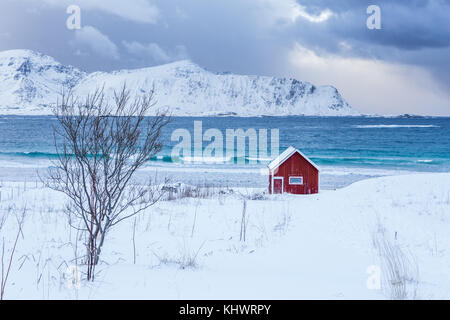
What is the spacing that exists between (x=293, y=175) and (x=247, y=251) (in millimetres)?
10221

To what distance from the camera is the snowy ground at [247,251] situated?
421 cm

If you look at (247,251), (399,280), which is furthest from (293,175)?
(399,280)

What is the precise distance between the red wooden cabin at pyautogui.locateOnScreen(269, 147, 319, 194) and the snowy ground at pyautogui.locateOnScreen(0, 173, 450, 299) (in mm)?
5004

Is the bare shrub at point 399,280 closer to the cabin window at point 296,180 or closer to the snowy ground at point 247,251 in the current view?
the snowy ground at point 247,251

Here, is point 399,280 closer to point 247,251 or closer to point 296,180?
point 247,251

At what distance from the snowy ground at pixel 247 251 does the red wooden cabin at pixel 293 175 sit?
5.00 m

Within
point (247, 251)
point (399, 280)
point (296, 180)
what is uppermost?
point (296, 180)

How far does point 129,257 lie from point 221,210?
13.0ft

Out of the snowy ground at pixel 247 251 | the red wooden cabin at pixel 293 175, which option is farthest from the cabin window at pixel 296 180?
the snowy ground at pixel 247 251

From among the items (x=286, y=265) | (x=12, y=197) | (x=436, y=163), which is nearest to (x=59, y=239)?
(x=286, y=265)

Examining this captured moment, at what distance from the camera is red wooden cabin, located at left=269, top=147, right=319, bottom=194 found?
16.2 meters

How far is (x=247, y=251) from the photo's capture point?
252 inches
